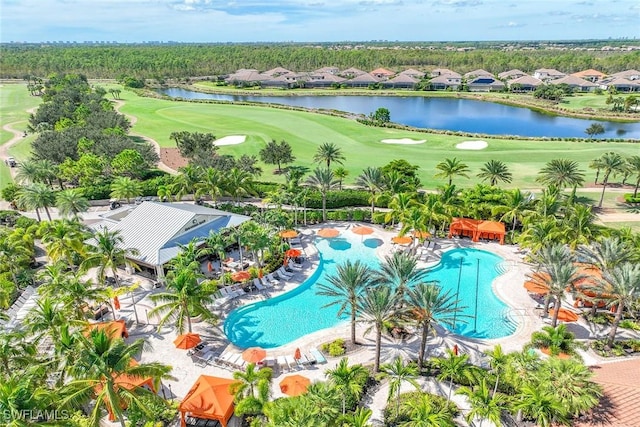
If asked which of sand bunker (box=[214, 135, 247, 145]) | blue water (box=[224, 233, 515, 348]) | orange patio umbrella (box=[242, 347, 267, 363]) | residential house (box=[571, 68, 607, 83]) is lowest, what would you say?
blue water (box=[224, 233, 515, 348])

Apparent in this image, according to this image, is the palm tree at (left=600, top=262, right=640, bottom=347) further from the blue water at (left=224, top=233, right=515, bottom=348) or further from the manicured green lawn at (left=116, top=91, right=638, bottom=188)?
the manicured green lawn at (left=116, top=91, right=638, bottom=188)

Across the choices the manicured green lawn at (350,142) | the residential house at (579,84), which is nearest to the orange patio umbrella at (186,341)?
the manicured green lawn at (350,142)

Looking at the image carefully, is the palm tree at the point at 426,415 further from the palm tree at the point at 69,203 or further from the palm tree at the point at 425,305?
the palm tree at the point at 69,203

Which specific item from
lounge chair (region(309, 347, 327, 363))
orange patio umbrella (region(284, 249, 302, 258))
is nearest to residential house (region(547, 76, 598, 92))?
orange patio umbrella (region(284, 249, 302, 258))

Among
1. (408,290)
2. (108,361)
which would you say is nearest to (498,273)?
(408,290)

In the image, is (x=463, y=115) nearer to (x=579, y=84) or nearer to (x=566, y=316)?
(x=579, y=84)

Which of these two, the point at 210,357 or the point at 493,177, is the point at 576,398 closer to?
the point at 210,357

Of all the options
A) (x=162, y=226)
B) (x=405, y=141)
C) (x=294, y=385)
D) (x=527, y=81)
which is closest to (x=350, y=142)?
(x=405, y=141)
